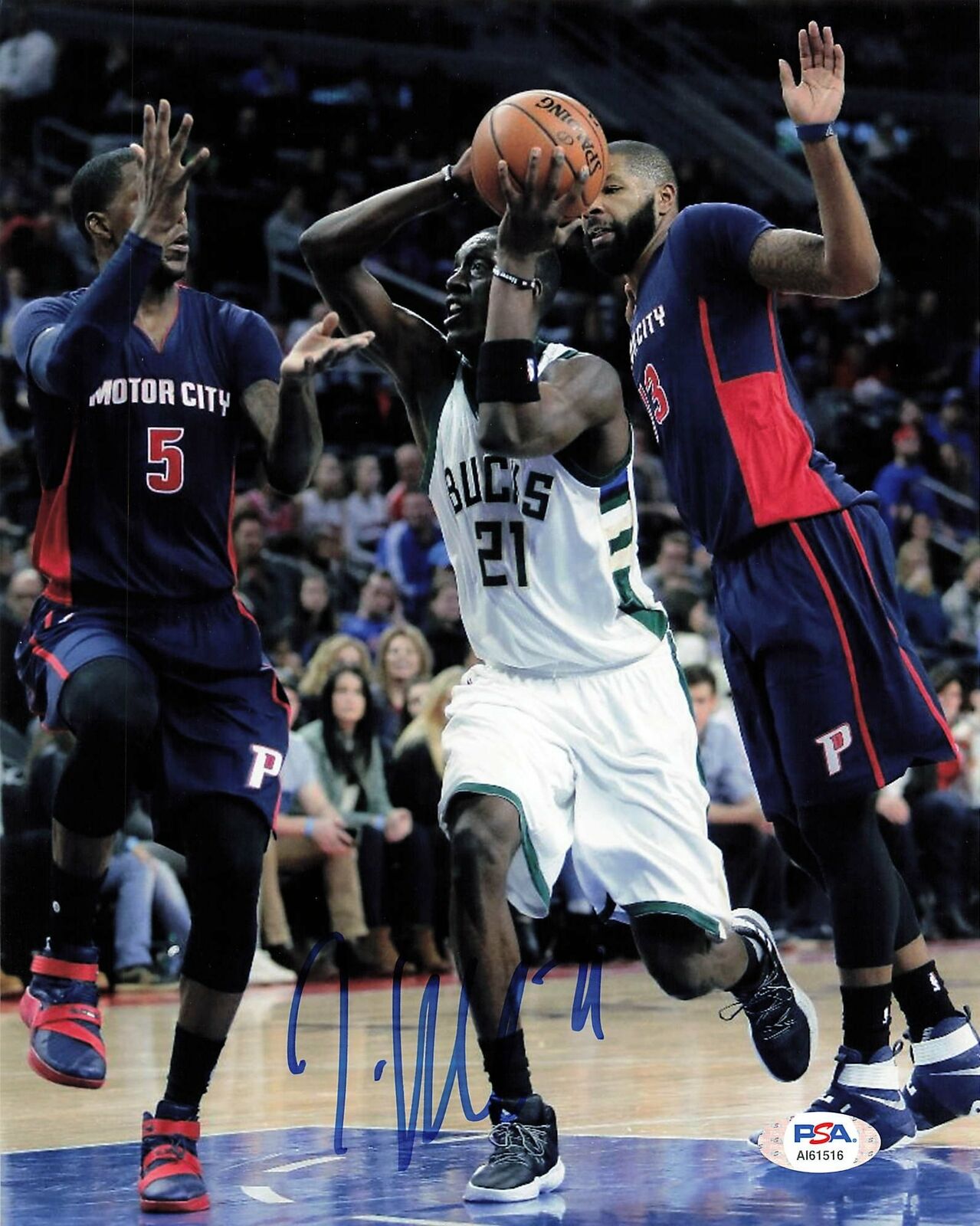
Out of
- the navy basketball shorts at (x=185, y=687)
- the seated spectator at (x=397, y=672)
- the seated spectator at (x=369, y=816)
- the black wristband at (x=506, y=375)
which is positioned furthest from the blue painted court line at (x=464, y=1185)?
the seated spectator at (x=397, y=672)

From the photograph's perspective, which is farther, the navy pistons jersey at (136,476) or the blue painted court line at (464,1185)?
the navy pistons jersey at (136,476)

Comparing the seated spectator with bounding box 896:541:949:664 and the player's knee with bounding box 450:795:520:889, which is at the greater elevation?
the seated spectator with bounding box 896:541:949:664

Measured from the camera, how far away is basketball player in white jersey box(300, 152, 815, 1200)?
14.6 ft

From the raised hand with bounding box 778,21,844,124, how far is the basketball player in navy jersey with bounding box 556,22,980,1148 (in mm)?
298

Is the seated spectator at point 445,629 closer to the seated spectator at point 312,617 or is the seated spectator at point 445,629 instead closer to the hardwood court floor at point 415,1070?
the seated spectator at point 312,617

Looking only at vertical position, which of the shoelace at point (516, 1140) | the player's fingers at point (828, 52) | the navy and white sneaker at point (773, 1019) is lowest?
the shoelace at point (516, 1140)

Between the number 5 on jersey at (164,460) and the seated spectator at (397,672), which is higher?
the number 5 on jersey at (164,460)

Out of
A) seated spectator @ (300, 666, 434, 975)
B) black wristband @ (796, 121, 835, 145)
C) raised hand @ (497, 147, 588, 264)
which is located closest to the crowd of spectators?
seated spectator @ (300, 666, 434, 975)

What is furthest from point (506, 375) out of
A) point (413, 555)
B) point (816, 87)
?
point (413, 555)

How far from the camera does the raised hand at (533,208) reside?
14.3 ft

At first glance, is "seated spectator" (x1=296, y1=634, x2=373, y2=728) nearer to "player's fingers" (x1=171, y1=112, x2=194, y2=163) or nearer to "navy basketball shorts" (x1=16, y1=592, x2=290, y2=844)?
"navy basketball shorts" (x1=16, y1=592, x2=290, y2=844)

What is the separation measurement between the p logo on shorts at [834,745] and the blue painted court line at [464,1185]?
895 millimetres

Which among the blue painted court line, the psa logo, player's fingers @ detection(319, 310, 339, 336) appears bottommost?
the blue painted court line

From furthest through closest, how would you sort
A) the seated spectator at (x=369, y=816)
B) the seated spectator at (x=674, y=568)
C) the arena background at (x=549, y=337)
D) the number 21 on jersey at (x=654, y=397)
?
the seated spectator at (x=674, y=568), the seated spectator at (x=369, y=816), the number 21 on jersey at (x=654, y=397), the arena background at (x=549, y=337)
